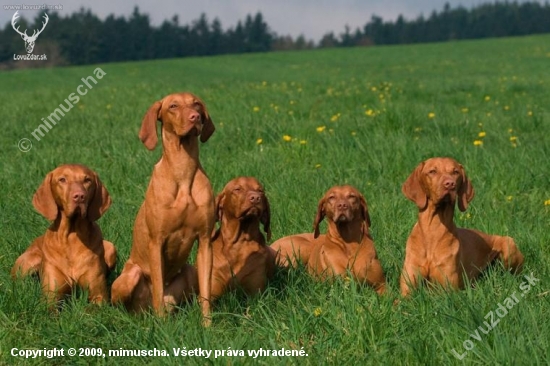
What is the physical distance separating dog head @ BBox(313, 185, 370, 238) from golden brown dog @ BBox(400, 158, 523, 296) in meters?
0.45

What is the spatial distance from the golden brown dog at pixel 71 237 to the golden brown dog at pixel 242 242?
90 cm

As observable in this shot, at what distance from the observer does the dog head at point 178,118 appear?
503cm

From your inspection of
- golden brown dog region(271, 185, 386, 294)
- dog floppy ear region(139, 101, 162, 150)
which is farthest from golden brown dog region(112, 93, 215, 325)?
golden brown dog region(271, 185, 386, 294)

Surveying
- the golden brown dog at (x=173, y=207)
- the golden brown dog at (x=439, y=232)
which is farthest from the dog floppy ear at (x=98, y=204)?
the golden brown dog at (x=439, y=232)

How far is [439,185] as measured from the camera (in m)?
5.67

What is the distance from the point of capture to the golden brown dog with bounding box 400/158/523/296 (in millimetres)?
5703

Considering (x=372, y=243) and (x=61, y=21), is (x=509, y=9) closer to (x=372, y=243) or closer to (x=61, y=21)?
(x=61, y=21)

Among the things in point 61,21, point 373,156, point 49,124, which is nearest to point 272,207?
point 373,156

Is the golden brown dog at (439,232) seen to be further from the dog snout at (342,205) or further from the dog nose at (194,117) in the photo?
the dog nose at (194,117)

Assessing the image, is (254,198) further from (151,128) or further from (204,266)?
(151,128)

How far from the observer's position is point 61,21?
3273 inches

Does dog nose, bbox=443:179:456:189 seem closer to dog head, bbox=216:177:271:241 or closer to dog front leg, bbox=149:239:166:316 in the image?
dog head, bbox=216:177:271:241

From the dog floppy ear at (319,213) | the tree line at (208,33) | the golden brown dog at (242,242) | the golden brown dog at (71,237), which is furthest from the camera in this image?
the tree line at (208,33)

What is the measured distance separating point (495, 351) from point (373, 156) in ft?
17.8
